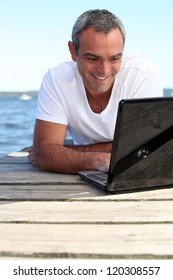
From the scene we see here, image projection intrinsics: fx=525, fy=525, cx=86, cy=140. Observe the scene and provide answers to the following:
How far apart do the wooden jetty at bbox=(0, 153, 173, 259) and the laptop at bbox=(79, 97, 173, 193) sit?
0.04m

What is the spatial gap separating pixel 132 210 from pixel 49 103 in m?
1.20

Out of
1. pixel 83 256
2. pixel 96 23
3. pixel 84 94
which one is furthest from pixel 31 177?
pixel 83 256

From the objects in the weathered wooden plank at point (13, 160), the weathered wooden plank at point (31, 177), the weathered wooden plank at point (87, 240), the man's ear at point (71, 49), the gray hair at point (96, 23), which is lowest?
the weathered wooden plank at point (13, 160)

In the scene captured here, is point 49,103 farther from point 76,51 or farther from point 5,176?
point 5,176

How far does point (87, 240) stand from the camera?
1.48 m

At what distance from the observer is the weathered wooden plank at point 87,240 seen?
138cm

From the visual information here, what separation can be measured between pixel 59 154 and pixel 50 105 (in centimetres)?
36

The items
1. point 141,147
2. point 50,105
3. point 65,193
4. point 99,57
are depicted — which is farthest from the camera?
point 50,105

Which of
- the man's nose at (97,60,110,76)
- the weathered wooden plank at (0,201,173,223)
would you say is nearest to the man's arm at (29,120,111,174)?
the man's nose at (97,60,110,76)

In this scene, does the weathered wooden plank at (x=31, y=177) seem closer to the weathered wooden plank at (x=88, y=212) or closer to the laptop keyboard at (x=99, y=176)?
the laptop keyboard at (x=99, y=176)

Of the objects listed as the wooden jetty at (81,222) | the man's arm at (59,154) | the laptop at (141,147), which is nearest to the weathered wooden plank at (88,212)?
the wooden jetty at (81,222)

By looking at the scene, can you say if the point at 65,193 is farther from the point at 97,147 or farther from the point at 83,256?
the point at 97,147

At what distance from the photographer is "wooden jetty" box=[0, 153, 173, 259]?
1.40 metres
